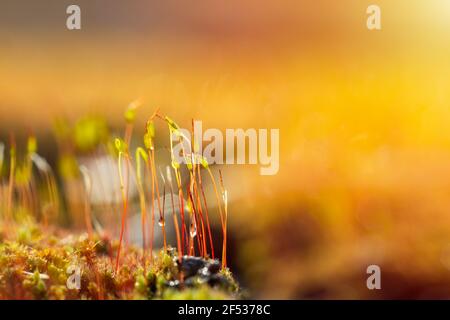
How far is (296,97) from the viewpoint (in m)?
1.91

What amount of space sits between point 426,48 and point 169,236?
1.25 meters

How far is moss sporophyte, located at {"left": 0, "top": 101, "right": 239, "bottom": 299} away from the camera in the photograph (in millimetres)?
1633

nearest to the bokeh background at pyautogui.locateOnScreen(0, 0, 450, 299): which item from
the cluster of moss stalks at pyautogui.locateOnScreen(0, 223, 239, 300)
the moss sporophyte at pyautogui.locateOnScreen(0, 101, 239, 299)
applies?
the moss sporophyte at pyautogui.locateOnScreen(0, 101, 239, 299)

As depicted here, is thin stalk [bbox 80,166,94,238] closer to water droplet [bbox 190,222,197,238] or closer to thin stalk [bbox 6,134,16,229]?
thin stalk [bbox 6,134,16,229]

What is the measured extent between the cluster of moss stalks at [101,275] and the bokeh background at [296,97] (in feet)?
0.92

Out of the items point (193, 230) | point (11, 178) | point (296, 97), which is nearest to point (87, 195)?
point (11, 178)

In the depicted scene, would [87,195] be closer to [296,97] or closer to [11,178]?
[11,178]

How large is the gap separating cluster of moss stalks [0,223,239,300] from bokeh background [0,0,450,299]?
0.92 feet

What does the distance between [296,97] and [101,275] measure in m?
0.98

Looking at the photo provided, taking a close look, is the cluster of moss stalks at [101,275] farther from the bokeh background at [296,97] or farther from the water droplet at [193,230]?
the bokeh background at [296,97]

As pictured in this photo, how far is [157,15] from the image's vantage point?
191cm

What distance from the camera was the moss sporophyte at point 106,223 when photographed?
1.63 metres

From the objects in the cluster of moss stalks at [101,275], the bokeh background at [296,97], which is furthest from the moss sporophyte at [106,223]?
the bokeh background at [296,97]
